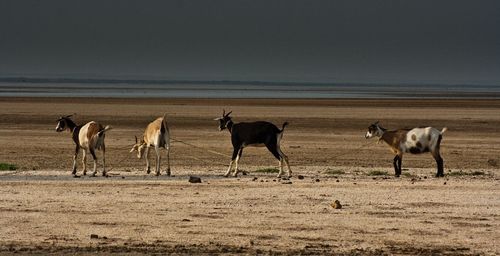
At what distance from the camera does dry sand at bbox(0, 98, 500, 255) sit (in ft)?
47.4

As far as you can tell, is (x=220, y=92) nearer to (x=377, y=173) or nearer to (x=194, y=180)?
(x=377, y=173)

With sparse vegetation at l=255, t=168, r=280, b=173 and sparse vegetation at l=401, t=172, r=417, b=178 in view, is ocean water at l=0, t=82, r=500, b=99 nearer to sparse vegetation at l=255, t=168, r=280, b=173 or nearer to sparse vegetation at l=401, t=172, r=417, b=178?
sparse vegetation at l=255, t=168, r=280, b=173

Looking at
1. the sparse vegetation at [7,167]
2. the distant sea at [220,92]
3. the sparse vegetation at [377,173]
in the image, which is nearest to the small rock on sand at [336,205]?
the sparse vegetation at [377,173]

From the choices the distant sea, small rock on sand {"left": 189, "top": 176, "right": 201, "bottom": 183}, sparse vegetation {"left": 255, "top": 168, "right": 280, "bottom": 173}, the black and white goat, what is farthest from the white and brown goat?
the distant sea

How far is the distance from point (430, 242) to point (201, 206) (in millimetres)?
4712

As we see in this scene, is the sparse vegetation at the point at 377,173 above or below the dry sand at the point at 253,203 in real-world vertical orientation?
above

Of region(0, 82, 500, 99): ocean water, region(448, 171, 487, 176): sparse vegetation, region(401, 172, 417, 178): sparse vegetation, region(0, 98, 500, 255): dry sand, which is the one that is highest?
region(0, 82, 500, 99): ocean water

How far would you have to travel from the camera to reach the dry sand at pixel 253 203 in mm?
14438

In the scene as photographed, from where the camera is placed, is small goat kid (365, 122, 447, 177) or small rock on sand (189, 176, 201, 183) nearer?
small rock on sand (189, 176, 201, 183)

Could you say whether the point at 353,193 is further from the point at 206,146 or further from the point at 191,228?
the point at 206,146

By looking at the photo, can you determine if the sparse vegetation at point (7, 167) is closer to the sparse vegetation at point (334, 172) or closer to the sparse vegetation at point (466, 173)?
the sparse vegetation at point (334, 172)

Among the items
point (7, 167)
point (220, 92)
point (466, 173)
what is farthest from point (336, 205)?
point (220, 92)

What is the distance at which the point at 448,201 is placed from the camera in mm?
18891

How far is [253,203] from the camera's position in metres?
18.4
